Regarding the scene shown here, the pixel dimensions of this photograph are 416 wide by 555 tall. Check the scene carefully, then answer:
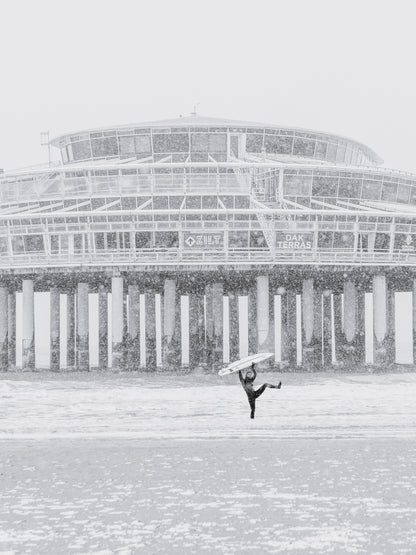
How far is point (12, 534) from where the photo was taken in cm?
1288

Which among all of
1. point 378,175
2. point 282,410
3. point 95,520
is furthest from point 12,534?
point 378,175

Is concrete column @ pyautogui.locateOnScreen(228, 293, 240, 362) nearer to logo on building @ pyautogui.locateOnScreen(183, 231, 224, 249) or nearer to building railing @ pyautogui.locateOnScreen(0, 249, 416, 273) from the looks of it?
building railing @ pyautogui.locateOnScreen(0, 249, 416, 273)

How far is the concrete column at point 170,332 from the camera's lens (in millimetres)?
56531

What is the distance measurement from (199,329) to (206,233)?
13846 mm

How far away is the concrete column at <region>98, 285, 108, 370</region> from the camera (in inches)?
2493

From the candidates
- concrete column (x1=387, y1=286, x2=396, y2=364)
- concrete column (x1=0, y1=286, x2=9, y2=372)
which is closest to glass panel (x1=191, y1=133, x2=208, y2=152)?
concrete column (x1=0, y1=286, x2=9, y2=372)

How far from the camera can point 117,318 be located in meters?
53.8

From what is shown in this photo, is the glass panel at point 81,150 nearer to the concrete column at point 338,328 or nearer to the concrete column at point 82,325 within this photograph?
the concrete column at point 82,325

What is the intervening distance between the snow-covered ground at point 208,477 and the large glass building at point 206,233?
19.4m

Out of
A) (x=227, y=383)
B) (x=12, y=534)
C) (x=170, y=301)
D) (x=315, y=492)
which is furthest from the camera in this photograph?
(x=170, y=301)

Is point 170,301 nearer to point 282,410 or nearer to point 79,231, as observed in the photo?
point 79,231

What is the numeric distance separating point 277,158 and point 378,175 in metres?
6.18

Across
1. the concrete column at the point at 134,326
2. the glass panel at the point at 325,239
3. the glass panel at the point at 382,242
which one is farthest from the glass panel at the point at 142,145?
the glass panel at the point at 382,242

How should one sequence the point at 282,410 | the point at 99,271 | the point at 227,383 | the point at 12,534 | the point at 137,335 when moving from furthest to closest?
the point at 137,335 < the point at 99,271 < the point at 227,383 < the point at 282,410 < the point at 12,534
